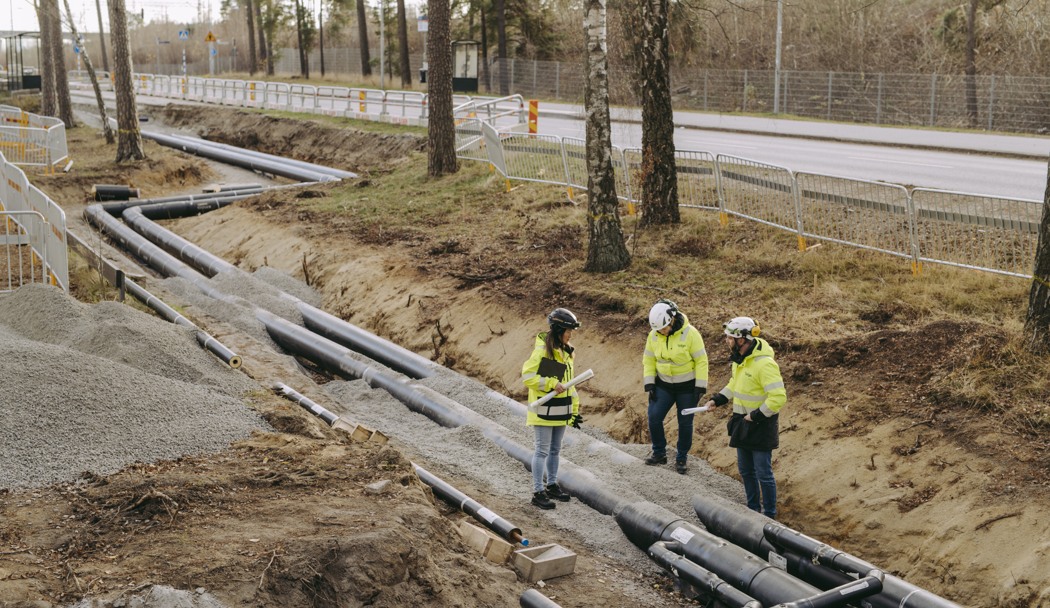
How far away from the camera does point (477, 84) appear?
158ft

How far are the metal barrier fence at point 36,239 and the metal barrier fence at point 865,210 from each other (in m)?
8.28

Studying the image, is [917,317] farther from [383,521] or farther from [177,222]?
[177,222]

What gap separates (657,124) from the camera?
1434 centimetres

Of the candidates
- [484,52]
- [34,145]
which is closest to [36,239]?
[34,145]

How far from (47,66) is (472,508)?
→ 35.5m

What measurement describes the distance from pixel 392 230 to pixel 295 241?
1.98 metres

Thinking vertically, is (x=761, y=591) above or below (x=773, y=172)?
below

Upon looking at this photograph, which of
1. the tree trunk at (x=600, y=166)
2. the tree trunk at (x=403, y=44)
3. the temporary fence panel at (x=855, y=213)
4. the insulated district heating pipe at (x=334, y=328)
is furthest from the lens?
the tree trunk at (x=403, y=44)

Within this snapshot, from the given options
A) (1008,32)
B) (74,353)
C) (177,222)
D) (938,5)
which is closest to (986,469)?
(74,353)

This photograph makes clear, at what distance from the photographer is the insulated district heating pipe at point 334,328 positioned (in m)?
12.7

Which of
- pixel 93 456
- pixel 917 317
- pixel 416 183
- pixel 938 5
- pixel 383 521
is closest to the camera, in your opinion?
pixel 383 521

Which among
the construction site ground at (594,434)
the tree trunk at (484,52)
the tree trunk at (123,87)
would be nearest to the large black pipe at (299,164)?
the tree trunk at (123,87)

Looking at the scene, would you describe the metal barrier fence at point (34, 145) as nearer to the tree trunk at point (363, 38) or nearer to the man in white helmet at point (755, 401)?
the man in white helmet at point (755, 401)

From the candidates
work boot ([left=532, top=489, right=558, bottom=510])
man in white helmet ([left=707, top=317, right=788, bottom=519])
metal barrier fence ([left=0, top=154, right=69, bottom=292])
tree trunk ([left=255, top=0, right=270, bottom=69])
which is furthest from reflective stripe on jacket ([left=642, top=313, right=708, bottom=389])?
tree trunk ([left=255, top=0, right=270, bottom=69])
